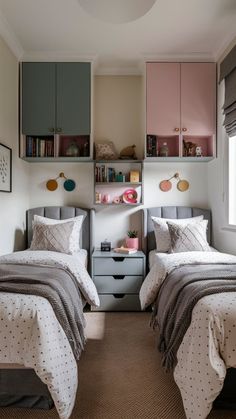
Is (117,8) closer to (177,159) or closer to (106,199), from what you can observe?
(177,159)

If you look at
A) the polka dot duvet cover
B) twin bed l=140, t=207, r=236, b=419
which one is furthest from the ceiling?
the polka dot duvet cover

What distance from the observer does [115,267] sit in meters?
3.19

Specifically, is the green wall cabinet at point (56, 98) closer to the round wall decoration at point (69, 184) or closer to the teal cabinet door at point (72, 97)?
the teal cabinet door at point (72, 97)

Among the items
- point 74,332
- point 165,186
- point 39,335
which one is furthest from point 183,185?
point 39,335

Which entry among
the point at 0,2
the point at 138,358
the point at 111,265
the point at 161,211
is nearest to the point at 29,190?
the point at 111,265

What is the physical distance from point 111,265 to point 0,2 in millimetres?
2483

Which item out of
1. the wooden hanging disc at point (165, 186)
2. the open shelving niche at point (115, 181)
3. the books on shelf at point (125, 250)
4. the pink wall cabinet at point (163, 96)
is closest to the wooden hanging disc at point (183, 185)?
the wooden hanging disc at point (165, 186)

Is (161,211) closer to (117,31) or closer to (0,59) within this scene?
(117,31)

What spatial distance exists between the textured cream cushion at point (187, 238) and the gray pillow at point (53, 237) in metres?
1.01

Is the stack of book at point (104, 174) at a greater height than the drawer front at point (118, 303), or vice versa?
the stack of book at point (104, 174)

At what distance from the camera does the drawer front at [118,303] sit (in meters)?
3.18

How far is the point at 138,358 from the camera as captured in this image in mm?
2264

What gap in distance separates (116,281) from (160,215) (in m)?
0.89

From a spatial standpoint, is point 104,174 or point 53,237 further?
point 104,174
